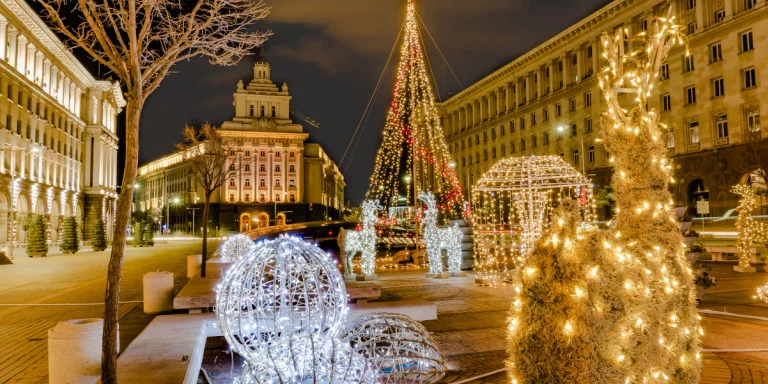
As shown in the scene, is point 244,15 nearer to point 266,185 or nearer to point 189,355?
point 189,355

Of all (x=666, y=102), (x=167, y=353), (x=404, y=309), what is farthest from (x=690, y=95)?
(x=167, y=353)

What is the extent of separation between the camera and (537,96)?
207 feet

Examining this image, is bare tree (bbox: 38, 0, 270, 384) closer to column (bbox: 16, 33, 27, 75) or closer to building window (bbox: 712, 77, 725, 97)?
building window (bbox: 712, 77, 725, 97)

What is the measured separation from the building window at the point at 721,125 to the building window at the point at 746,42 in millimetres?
4876

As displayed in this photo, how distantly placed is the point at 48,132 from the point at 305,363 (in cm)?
6039

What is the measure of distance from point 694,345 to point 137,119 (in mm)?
5574

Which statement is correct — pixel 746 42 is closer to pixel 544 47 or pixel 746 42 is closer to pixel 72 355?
pixel 544 47

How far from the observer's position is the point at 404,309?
714 centimetres

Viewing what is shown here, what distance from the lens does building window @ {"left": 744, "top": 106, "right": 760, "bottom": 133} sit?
114ft

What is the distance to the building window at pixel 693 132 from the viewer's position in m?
39.9

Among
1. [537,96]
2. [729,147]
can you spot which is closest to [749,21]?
[729,147]

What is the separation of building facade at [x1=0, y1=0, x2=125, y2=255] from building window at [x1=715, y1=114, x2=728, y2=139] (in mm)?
48872

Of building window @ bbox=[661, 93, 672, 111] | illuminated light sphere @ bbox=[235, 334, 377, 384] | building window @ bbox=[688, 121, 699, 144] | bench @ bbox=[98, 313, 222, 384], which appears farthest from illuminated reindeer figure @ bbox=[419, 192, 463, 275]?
building window @ bbox=[661, 93, 672, 111]

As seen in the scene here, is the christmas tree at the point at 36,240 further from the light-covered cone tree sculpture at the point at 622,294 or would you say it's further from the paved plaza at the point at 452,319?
the light-covered cone tree sculpture at the point at 622,294
